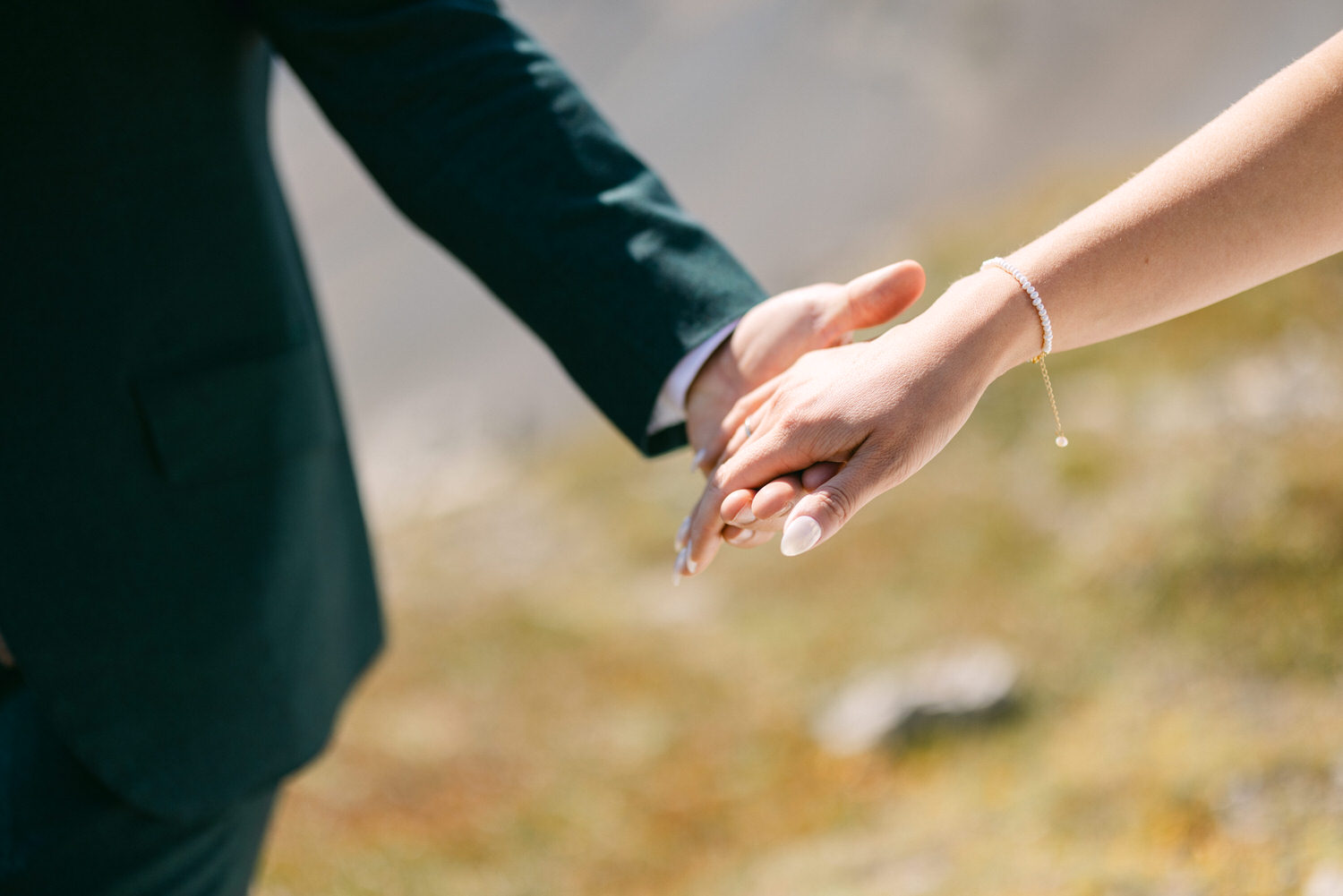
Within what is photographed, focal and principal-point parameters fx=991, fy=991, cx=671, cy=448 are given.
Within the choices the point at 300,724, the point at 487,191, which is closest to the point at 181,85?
the point at 487,191

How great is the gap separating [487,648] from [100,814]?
10.7 ft

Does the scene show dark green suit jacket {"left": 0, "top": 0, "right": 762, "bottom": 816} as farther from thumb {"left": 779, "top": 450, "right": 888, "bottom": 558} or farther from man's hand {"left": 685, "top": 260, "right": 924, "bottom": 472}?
thumb {"left": 779, "top": 450, "right": 888, "bottom": 558}

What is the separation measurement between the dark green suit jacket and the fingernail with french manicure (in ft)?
0.96

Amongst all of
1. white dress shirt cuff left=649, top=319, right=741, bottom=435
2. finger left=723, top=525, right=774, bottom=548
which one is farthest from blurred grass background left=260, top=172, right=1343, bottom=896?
white dress shirt cuff left=649, top=319, right=741, bottom=435

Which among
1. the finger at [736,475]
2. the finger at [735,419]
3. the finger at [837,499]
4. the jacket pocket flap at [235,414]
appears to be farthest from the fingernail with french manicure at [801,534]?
the jacket pocket flap at [235,414]

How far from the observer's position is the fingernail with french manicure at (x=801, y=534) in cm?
100

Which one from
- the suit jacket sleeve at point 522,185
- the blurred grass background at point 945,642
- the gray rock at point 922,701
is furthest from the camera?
the gray rock at point 922,701

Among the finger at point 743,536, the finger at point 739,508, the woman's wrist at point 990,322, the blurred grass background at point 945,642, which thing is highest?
the woman's wrist at point 990,322

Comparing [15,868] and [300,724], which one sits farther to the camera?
[300,724]

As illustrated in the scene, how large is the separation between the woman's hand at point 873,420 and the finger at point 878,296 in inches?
4.7

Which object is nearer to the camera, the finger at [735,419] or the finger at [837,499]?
the finger at [837,499]

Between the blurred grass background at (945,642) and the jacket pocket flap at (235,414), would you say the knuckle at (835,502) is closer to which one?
the jacket pocket flap at (235,414)

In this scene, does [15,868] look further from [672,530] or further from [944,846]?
[672,530]

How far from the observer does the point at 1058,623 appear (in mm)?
3447
